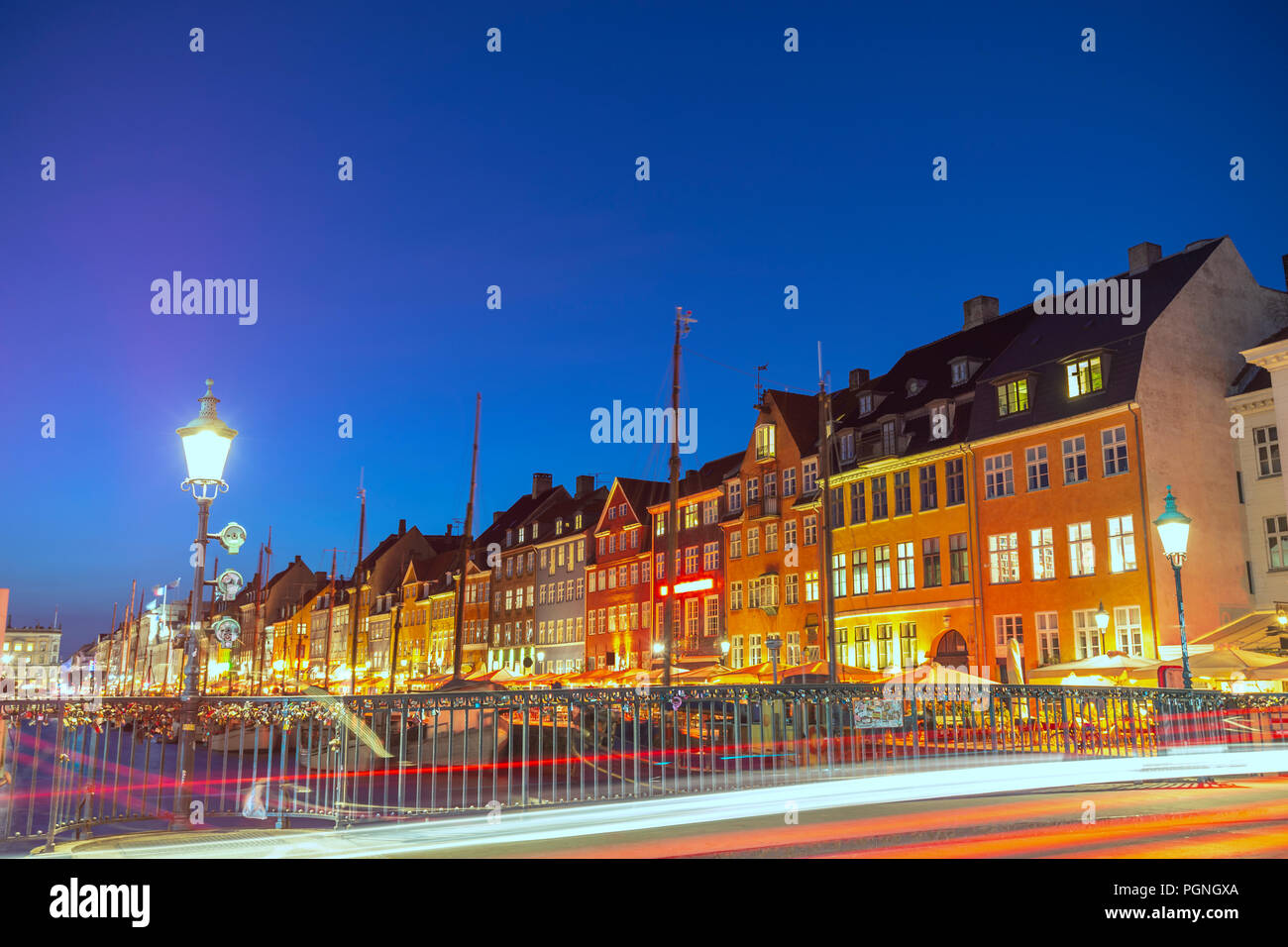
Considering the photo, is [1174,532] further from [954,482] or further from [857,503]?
[857,503]

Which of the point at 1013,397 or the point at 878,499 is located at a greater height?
the point at 1013,397

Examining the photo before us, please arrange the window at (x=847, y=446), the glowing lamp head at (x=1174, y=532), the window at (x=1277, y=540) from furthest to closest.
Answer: the window at (x=847, y=446), the window at (x=1277, y=540), the glowing lamp head at (x=1174, y=532)

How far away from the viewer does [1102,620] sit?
117 feet

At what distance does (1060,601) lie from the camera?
3856 centimetres

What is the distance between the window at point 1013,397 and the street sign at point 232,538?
107 ft

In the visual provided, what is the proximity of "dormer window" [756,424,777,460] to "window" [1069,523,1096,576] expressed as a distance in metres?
20.0

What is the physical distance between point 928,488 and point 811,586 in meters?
9.10

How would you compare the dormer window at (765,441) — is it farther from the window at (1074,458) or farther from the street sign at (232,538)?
the street sign at (232,538)

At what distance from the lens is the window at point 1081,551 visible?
1479 inches

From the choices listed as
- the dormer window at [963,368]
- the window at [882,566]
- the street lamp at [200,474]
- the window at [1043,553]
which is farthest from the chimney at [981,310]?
the street lamp at [200,474]

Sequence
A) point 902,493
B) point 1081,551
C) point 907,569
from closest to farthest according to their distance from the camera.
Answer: point 1081,551 < point 907,569 < point 902,493

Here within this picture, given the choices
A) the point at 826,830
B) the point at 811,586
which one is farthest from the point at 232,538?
the point at 811,586

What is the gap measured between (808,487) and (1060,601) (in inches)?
659
